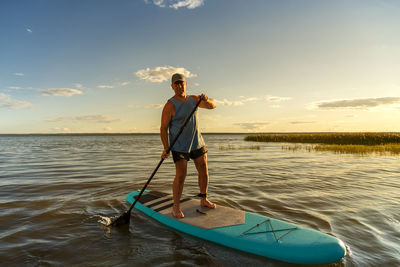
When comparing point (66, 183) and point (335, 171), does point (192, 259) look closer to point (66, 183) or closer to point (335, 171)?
point (66, 183)

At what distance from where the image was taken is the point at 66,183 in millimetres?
8586

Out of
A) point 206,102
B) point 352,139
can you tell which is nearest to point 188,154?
point 206,102

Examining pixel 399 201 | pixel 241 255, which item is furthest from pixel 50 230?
pixel 399 201

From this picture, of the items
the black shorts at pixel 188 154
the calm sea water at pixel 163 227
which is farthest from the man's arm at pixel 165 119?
the calm sea water at pixel 163 227

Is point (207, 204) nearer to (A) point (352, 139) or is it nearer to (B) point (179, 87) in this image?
(B) point (179, 87)

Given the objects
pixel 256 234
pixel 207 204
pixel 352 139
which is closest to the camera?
pixel 256 234

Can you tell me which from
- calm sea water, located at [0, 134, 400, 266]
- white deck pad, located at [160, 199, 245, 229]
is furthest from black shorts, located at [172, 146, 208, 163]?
calm sea water, located at [0, 134, 400, 266]

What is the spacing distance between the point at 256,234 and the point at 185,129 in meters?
2.16

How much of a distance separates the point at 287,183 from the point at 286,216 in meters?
3.47

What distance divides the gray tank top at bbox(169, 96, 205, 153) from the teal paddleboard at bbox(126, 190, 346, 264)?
51.9 inches

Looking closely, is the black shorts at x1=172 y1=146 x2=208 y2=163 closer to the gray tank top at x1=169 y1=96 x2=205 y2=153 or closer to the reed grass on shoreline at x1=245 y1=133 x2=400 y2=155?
the gray tank top at x1=169 y1=96 x2=205 y2=153

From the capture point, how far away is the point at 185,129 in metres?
4.57

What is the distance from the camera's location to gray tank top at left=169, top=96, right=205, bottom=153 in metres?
4.54

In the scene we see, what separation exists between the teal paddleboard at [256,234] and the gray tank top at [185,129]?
1.32m
